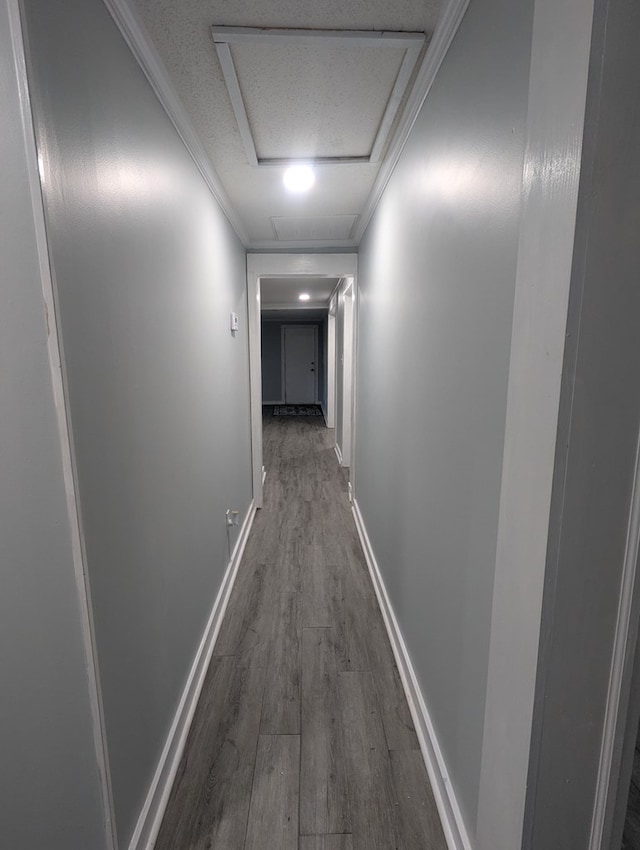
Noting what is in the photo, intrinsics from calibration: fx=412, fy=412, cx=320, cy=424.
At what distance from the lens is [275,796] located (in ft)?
4.24

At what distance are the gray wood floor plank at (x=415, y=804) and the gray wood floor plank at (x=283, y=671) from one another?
0.39 meters

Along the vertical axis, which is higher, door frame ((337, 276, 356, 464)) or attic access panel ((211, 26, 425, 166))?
attic access panel ((211, 26, 425, 166))

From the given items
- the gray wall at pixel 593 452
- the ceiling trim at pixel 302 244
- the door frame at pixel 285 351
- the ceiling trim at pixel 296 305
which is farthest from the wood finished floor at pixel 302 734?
the door frame at pixel 285 351

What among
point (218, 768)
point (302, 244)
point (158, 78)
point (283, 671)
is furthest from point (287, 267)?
point (218, 768)

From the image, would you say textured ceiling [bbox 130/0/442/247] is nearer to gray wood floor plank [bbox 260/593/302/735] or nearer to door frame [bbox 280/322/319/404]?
gray wood floor plank [bbox 260/593/302/735]

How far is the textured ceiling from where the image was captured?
107cm

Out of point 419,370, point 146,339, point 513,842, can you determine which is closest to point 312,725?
point 513,842

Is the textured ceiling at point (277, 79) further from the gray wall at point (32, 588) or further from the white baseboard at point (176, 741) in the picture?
the white baseboard at point (176, 741)

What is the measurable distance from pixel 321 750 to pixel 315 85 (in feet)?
7.48

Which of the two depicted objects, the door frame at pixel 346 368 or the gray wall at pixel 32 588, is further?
the door frame at pixel 346 368

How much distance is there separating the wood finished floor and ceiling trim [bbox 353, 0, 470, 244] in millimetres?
2191

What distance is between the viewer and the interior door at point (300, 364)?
388 inches

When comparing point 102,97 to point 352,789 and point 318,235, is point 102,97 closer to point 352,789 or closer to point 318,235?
point 352,789

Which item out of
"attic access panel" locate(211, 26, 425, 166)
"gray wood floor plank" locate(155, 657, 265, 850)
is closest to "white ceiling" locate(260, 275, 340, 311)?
"attic access panel" locate(211, 26, 425, 166)
